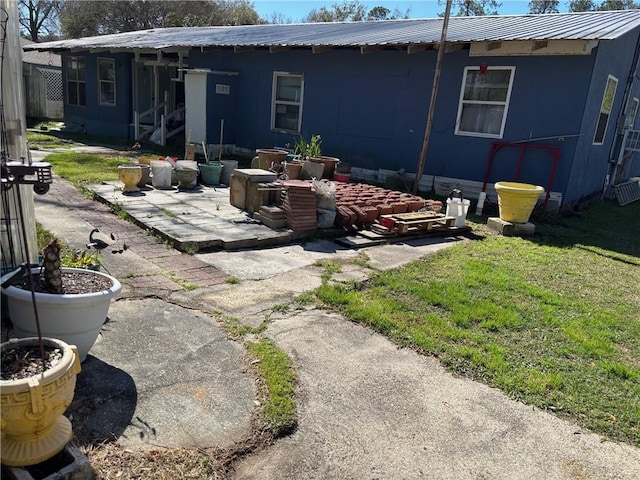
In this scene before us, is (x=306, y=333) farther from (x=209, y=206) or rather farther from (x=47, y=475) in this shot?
(x=209, y=206)

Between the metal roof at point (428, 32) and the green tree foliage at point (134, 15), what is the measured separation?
21457 mm

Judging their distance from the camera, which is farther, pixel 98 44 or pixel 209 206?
pixel 98 44

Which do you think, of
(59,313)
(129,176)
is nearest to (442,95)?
(129,176)

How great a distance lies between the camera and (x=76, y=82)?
691 inches

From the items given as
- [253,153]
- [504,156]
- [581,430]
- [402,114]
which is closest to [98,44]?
[253,153]

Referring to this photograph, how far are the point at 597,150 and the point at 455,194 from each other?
4503mm

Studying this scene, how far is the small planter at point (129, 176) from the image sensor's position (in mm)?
7625

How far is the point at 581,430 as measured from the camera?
2.74m

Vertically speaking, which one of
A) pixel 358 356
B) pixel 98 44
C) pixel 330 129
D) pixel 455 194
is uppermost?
pixel 98 44

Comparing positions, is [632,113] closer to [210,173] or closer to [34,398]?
[210,173]

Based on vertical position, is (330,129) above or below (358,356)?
above

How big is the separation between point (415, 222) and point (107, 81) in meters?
13.4

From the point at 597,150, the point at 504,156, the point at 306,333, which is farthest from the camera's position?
the point at 597,150


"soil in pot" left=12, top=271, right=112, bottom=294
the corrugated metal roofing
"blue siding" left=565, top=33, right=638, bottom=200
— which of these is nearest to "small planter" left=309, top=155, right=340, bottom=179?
"blue siding" left=565, top=33, right=638, bottom=200
